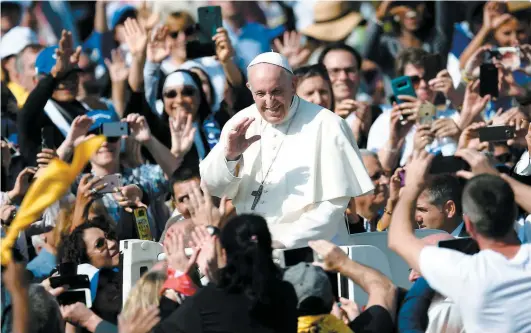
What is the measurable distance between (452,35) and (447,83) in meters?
3.13

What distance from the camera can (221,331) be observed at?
6020 millimetres

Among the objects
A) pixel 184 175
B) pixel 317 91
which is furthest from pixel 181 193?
pixel 317 91

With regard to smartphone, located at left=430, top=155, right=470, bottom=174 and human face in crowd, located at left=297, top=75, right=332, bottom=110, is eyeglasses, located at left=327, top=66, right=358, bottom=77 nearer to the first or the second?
human face in crowd, located at left=297, top=75, right=332, bottom=110

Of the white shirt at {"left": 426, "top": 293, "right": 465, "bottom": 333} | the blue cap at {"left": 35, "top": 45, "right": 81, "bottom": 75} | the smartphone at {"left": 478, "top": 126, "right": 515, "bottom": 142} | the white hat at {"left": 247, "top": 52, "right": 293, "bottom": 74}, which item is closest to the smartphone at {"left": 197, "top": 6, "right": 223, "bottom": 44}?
the blue cap at {"left": 35, "top": 45, "right": 81, "bottom": 75}

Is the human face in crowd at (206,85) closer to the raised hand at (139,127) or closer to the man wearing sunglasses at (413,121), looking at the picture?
the raised hand at (139,127)

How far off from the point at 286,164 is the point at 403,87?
270 cm

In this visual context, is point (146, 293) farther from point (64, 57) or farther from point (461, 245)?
point (64, 57)

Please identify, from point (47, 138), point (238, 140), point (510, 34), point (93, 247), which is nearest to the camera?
point (238, 140)

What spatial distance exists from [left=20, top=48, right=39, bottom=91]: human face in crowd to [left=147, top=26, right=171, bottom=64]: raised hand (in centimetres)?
144

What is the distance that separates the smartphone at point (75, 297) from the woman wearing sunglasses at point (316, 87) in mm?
3735

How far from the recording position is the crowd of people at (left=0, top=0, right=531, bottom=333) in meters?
6.05

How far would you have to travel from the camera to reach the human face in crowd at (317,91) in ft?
34.4

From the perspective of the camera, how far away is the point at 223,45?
36.5ft

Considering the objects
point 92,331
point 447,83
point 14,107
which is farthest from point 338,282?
point 14,107
